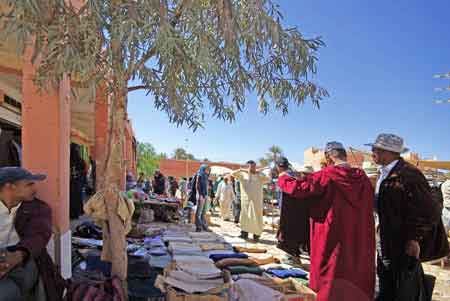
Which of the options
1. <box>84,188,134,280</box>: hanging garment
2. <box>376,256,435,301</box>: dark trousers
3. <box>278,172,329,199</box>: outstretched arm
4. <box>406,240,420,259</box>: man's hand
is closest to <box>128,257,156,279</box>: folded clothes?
<box>84,188,134,280</box>: hanging garment

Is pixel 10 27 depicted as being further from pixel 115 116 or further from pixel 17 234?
pixel 17 234

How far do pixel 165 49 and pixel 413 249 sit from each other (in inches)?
96.5

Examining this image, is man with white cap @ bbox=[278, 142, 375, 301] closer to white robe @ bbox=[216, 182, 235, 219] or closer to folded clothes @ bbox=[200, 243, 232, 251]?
folded clothes @ bbox=[200, 243, 232, 251]

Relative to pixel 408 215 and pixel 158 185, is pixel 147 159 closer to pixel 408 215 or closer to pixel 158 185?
pixel 158 185

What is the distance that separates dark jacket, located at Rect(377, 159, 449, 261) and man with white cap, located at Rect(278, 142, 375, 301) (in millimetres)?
127

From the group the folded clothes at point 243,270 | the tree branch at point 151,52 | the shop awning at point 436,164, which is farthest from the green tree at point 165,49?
the shop awning at point 436,164

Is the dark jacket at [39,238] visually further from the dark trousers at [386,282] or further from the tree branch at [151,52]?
the dark trousers at [386,282]

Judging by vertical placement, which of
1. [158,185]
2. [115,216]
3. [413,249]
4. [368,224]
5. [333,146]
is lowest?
[158,185]

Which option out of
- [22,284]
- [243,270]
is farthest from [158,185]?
[22,284]

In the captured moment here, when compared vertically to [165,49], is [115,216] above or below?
below

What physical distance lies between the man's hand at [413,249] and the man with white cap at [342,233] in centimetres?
31

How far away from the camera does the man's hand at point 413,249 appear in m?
2.98

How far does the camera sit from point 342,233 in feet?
10.4

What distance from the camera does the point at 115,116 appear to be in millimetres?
2949
